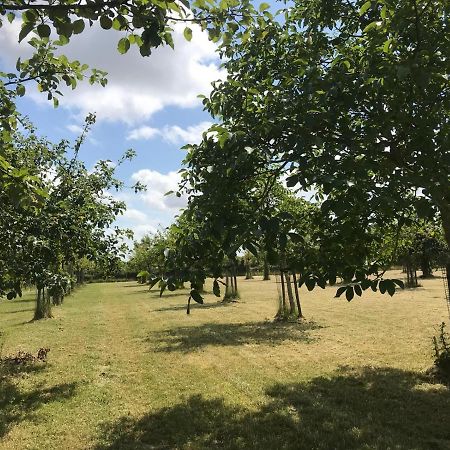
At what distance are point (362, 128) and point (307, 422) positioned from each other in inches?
173

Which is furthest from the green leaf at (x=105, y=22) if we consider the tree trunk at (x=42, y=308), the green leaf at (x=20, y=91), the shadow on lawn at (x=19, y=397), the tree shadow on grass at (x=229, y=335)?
the tree trunk at (x=42, y=308)

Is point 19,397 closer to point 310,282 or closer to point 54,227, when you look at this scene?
point 54,227

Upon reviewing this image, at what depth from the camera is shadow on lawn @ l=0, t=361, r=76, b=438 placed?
300 inches

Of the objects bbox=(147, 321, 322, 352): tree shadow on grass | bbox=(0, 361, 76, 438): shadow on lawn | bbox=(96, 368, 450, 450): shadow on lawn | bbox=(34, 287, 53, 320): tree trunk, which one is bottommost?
bbox=(0, 361, 76, 438): shadow on lawn

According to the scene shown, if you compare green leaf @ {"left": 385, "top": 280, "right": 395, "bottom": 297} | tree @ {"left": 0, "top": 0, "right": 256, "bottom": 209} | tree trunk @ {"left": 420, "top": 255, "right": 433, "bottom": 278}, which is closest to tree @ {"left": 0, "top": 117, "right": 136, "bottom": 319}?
tree @ {"left": 0, "top": 0, "right": 256, "bottom": 209}

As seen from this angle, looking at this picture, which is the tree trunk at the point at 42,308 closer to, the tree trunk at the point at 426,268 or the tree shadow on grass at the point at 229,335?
the tree shadow on grass at the point at 229,335

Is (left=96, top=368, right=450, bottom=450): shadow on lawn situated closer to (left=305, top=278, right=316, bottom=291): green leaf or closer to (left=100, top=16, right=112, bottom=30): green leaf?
(left=305, top=278, right=316, bottom=291): green leaf

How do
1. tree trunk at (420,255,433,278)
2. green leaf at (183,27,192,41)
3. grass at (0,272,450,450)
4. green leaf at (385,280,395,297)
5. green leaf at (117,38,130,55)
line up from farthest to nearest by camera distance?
tree trunk at (420,255,433,278) < grass at (0,272,450,450) < green leaf at (385,280,395,297) < green leaf at (183,27,192,41) < green leaf at (117,38,130,55)

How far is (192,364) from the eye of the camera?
11.1m

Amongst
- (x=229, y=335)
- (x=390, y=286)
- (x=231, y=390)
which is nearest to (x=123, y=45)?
(x=390, y=286)

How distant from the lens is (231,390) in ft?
28.8

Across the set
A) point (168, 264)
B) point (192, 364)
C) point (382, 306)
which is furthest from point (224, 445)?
point (382, 306)

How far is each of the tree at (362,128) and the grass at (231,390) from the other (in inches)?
104

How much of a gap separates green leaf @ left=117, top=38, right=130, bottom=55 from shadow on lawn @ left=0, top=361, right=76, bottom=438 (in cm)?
600
